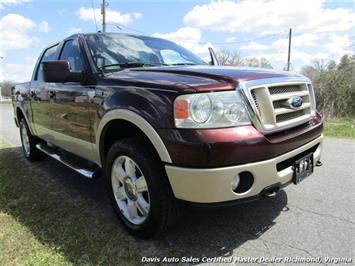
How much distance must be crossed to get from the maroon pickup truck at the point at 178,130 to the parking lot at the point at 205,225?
0.85 ft

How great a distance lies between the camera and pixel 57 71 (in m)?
3.10

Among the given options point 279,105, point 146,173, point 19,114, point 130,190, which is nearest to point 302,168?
point 279,105

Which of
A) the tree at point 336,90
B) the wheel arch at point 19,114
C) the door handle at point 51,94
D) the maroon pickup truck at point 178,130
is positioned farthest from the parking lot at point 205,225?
the tree at point 336,90

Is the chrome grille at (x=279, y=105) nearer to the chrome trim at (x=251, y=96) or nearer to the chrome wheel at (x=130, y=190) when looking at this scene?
the chrome trim at (x=251, y=96)

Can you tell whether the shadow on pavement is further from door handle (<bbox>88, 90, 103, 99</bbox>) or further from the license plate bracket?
door handle (<bbox>88, 90, 103, 99</bbox>)

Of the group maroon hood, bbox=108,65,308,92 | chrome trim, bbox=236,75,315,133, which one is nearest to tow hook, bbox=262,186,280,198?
chrome trim, bbox=236,75,315,133

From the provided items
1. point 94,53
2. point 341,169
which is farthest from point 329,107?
point 94,53

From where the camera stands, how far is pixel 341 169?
4617 mm

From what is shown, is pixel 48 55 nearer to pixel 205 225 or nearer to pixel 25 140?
pixel 25 140

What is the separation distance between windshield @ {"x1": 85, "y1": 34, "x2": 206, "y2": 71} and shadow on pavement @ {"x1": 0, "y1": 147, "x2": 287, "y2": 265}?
1.53 m

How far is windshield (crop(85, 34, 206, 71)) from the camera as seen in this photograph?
11.1ft

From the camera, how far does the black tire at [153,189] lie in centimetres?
244

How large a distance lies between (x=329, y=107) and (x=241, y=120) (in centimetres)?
1295

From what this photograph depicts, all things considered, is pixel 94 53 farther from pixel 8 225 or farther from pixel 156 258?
pixel 156 258
